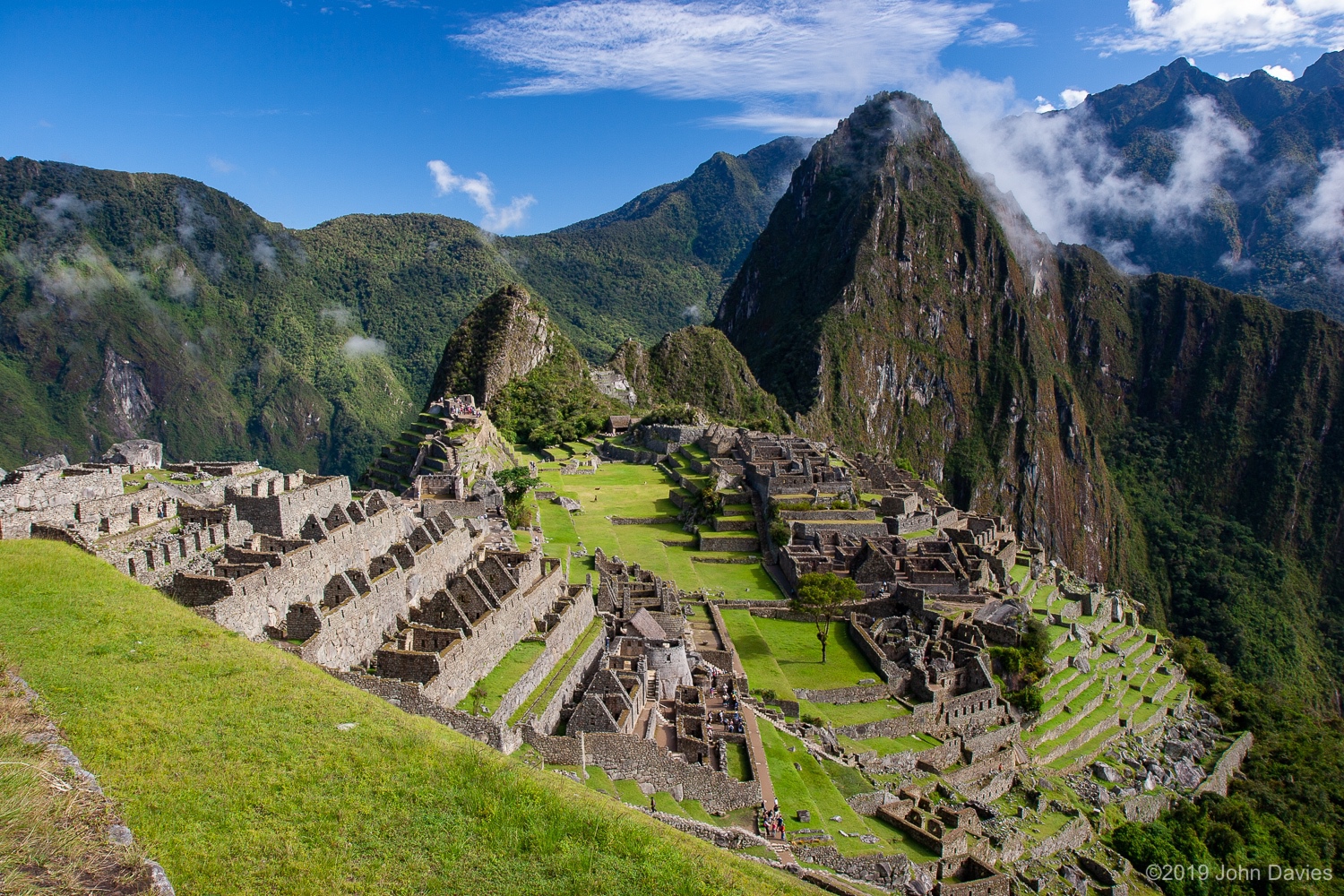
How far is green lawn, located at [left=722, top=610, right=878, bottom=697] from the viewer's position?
26.5m

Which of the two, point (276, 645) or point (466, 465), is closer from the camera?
point (276, 645)

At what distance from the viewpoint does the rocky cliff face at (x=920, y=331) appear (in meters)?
158

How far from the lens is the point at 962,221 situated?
186250mm

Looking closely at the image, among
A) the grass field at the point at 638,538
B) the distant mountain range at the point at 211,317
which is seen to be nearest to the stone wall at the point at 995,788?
the grass field at the point at 638,538

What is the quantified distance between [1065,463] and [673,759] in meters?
177

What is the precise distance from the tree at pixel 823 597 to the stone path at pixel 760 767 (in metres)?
8.41

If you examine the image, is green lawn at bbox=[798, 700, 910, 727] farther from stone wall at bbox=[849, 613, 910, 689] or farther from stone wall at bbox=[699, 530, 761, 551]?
stone wall at bbox=[699, 530, 761, 551]

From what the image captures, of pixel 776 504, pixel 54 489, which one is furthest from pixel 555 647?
pixel 776 504

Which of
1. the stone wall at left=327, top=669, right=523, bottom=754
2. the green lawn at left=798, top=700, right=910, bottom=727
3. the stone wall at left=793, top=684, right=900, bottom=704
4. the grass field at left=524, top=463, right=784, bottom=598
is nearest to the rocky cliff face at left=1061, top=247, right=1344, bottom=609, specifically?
the grass field at left=524, top=463, right=784, bottom=598

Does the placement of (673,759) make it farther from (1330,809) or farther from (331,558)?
(1330,809)

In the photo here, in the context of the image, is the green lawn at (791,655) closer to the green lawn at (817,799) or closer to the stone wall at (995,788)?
the green lawn at (817,799)

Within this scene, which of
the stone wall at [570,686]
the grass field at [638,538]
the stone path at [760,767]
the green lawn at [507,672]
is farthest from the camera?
the grass field at [638,538]

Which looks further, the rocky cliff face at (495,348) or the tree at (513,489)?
the rocky cliff face at (495,348)


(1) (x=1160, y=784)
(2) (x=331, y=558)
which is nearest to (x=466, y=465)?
(2) (x=331, y=558)
